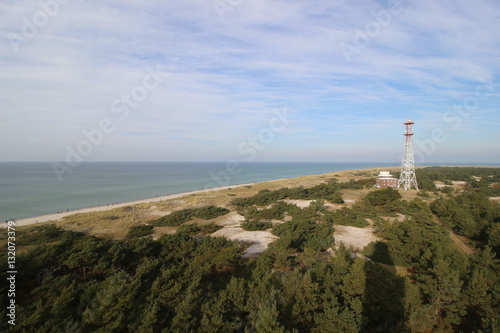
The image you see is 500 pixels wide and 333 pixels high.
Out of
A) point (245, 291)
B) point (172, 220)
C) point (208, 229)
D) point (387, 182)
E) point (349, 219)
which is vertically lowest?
point (208, 229)

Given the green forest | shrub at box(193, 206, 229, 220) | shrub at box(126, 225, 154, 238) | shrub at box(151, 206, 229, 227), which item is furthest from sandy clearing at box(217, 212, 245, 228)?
the green forest

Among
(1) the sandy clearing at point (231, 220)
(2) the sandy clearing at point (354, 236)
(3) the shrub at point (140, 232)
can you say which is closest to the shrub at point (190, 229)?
(3) the shrub at point (140, 232)

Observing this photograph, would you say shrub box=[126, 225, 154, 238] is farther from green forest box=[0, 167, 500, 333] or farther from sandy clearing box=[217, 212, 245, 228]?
green forest box=[0, 167, 500, 333]

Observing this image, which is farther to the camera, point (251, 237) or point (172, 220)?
point (172, 220)

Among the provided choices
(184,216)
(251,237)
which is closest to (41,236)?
(184,216)

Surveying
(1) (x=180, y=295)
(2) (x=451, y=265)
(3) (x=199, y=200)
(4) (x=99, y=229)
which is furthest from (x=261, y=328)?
(3) (x=199, y=200)

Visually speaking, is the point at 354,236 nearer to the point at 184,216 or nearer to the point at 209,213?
the point at 209,213

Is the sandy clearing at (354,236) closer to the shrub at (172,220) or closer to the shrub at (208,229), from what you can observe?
the shrub at (208,229)

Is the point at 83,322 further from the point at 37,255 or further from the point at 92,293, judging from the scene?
the point at 37,255
